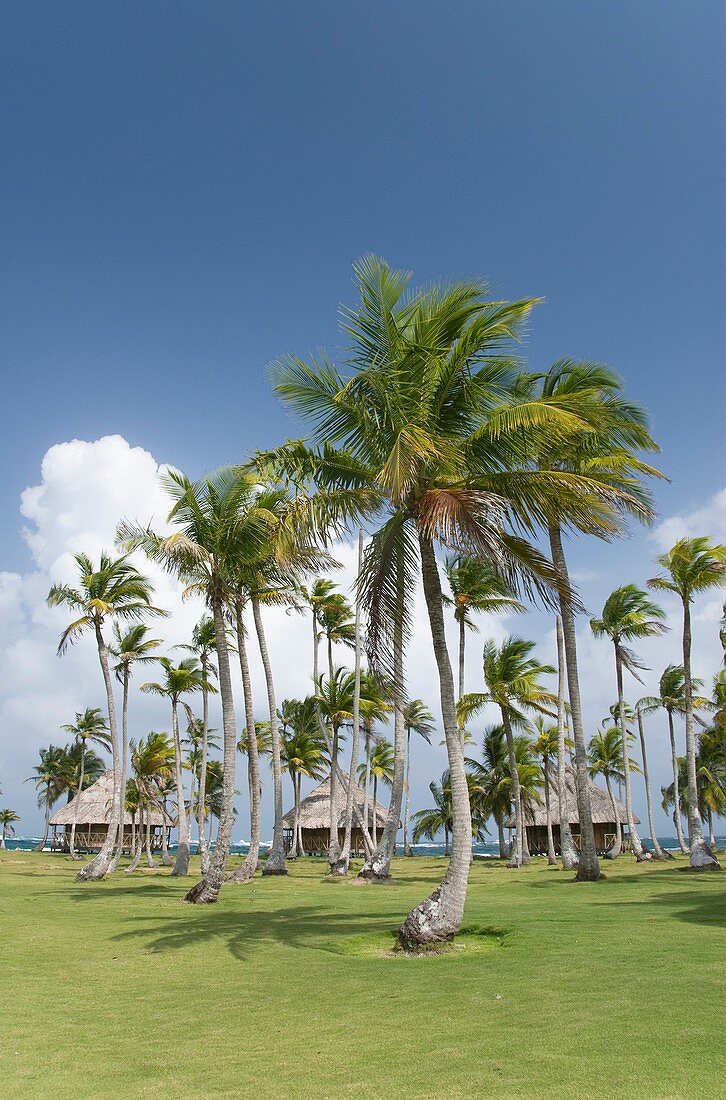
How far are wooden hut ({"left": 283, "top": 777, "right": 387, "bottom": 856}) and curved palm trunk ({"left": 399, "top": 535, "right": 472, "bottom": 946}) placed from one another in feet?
127

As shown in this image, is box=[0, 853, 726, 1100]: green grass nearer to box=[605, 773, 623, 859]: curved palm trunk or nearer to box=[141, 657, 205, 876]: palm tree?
box=[141, 657, 205, 876]: palm tree

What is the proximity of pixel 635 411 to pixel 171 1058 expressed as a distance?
718 inches

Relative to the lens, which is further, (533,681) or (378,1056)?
(533,681)

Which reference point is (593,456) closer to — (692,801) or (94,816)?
(692,801)

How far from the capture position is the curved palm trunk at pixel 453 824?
10086 millimetres

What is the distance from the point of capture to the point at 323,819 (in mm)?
52281

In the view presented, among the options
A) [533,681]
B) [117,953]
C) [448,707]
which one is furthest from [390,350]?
[533,681]

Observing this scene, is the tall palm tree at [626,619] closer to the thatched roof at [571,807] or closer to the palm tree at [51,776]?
the thatched roof at [571,807]

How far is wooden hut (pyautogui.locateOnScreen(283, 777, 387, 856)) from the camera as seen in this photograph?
50.9 metres

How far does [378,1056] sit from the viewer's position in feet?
19.4

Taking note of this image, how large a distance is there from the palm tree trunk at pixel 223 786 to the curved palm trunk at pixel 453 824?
267 inches

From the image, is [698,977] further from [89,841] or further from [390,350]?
[89,841]

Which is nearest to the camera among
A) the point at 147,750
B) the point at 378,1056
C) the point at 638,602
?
the point at 378,1056

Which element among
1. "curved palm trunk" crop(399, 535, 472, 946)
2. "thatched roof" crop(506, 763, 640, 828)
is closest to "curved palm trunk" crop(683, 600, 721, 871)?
"curved palm trunk" crop(399, 535, 472, 946)
